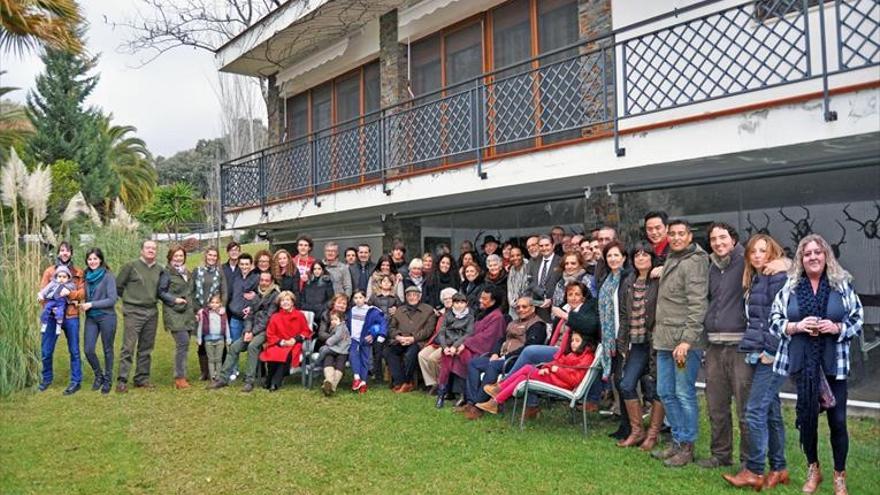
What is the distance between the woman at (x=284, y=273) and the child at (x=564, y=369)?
4041 mm

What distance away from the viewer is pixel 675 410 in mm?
5363

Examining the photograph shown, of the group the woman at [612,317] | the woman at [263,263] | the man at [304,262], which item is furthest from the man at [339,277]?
the woman at [612,317]

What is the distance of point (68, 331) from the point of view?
8.73m

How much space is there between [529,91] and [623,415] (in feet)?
15.4

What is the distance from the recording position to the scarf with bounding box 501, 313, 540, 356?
7204 mm

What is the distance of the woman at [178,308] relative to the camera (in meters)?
8.87

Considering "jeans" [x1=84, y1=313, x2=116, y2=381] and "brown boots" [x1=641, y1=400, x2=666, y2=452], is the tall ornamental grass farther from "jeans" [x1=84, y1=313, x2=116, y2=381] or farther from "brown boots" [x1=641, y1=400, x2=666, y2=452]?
"brown boots" [x1=641, y1=400, x2=666, y2=452]

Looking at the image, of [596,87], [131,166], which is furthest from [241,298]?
[131,166]

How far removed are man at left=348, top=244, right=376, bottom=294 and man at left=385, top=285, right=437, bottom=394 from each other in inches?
48.9

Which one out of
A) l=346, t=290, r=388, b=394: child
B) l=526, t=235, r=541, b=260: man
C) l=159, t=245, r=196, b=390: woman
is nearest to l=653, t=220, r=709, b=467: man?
l=526, t=235, r=541, b=260: man

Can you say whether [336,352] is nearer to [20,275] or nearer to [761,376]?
[20,275]

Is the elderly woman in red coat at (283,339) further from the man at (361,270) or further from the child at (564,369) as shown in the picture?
the child at (564,369)

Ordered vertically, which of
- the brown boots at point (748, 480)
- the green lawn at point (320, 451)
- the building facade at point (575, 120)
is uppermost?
the building facade at point (575, 120)

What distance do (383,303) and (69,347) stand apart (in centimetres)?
420
